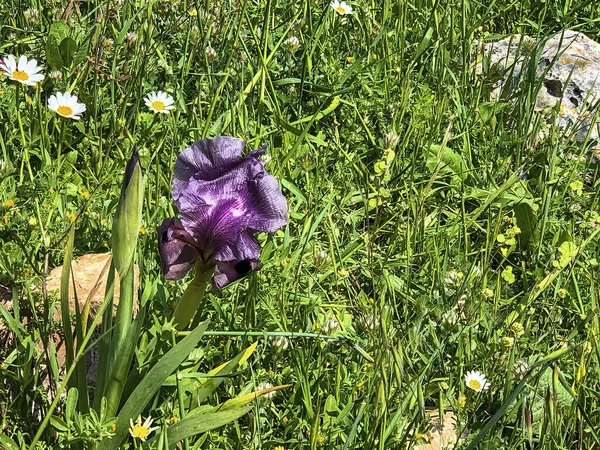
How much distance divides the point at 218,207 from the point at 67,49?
4.59 ft

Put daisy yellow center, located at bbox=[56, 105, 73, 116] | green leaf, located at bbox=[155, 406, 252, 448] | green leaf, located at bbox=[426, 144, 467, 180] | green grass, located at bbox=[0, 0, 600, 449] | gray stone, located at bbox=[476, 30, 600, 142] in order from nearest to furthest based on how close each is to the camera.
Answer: green leaf, located at bbox=[155, 406, 252, 448] → green grass, located at bbox=[0, 0, 600, 449] → daisy yellow center, located at bbox=[56, 105, 73, 116] → green leaf, located at bbox=[426, 144, 467, 180] → gray stone, located at bbox=[476, 30, 600, 142]

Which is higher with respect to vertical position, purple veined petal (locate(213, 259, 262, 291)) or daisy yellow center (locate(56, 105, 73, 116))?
daisy yellow center (locate(56, 105, 73, 116))

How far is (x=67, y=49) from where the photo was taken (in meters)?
2.82

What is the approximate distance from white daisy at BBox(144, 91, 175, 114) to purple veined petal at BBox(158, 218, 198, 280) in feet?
3.48

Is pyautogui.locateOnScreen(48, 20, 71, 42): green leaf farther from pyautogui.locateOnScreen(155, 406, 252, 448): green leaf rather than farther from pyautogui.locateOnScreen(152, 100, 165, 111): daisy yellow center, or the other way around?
pyautogui.locateOnScreen(155, 406, 252, 448): green leaf

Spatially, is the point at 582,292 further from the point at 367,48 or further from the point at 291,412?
the point at 367,48

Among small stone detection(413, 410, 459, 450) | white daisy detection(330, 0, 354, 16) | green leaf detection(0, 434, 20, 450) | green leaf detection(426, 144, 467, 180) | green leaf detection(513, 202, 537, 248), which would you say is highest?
white daisy detection(330, 0, 354, 16)

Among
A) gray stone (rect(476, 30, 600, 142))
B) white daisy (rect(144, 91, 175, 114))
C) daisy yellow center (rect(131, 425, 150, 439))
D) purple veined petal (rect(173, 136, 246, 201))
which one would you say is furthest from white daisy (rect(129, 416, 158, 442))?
gray stone (rect(476, 30, 600, 142))

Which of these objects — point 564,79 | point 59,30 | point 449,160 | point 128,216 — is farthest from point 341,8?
point 128,216

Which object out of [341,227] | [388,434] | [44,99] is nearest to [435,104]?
[341,227]

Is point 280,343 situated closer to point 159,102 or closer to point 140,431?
point 140,431

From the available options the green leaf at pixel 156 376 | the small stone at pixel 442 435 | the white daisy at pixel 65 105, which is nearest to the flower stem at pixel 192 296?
the green leaf at pixel 156 376

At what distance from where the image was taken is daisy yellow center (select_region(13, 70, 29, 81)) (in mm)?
2525

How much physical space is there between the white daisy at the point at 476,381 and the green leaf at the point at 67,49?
1728 mm
